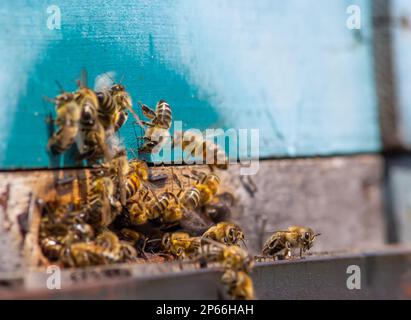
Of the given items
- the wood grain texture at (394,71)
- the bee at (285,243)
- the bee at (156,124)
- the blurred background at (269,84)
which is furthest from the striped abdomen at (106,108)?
the wood grain texture at (394,71)

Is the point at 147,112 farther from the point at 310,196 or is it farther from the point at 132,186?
the point at 310,196

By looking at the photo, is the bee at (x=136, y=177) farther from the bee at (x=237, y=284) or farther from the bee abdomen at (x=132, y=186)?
the bee at (x=237, y=284)

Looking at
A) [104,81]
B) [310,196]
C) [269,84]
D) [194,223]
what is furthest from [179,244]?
[310,196]

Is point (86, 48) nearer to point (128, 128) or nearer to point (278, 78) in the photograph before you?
point (128, 128)

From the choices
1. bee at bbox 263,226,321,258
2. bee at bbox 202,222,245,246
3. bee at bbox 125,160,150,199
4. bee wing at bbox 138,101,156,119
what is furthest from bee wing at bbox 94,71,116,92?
bee at bbox 263,226,321,258

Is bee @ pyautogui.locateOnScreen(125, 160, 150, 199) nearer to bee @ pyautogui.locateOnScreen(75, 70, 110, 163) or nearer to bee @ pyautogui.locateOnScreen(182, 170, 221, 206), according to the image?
bee @ pyautogui.locateOnScreen(75, 70, 110, 163)

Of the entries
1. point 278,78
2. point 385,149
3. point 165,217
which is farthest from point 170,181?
point 385,149

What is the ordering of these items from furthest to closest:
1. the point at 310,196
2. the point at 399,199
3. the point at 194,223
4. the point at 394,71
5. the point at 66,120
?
the point at 399,199 → the point at 394,71 → the point at 310,196 → the point at 194,223 → the point at 66,120
